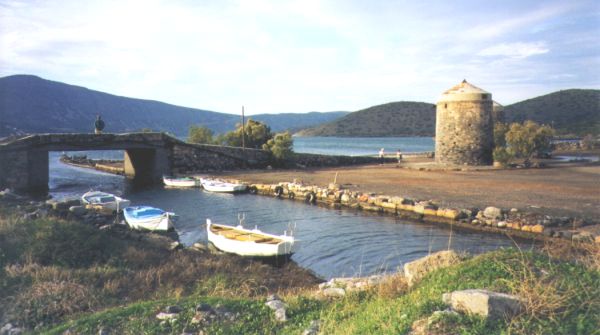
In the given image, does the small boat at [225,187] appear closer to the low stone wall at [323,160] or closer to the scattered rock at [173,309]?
the low stone wall at [323,160]

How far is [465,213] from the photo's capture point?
69.3 feet

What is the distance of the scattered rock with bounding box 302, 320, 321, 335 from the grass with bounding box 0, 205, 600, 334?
0.37 feet

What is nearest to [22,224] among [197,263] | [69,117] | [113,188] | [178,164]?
[197,263]

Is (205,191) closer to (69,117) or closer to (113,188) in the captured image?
(113,188)

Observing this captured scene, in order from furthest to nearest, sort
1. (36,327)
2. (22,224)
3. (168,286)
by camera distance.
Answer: (22,224) → (168,286) → (36,327)

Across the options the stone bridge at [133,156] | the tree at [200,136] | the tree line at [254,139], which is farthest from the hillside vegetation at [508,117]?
the stone bridge at [133,156]

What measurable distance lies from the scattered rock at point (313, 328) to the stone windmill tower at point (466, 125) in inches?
1389

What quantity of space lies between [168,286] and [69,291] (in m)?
2.24

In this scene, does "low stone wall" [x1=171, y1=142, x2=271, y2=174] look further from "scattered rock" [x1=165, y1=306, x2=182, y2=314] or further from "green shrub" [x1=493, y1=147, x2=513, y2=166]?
"scattered rock" [x1=165, y1=306, x2=182, y2=314]

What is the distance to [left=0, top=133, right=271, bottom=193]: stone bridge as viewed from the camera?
1299 inches

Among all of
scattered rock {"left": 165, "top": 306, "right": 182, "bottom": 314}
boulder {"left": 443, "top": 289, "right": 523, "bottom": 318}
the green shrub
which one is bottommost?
scattered rock {"left": 165, "top": 306, "right": 182, "bottom": 314}

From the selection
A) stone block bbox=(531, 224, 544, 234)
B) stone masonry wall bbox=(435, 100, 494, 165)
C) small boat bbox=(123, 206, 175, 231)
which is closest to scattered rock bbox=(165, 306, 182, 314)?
small boat bbox=(123, 206, 175, 231)

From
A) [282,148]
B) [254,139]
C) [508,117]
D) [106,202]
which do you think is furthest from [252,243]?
[508,117]

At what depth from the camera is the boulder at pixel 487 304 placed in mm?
5531
